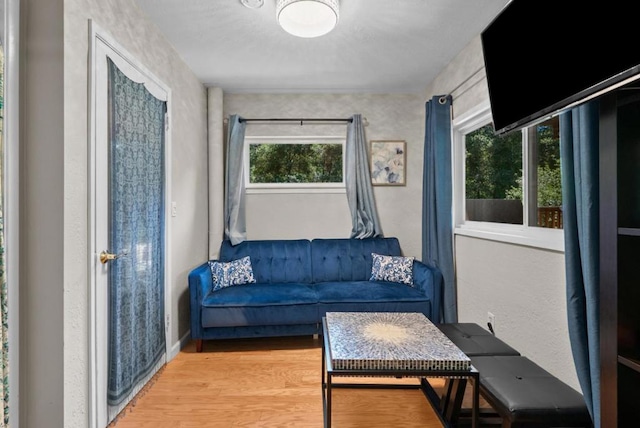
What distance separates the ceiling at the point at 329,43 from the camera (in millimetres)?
2145

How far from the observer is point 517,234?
227 centimetres

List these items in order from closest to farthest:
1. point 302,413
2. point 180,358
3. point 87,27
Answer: point 87,27 < point 302,413 < point 180,358

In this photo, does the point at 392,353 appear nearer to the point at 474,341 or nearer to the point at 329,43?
the point at 474,341

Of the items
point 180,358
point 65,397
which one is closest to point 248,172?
point 180,358

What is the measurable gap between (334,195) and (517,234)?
1.93 metres

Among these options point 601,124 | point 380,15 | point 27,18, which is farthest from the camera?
point 380,15

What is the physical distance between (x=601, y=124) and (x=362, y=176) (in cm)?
255

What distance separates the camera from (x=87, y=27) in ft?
5.36

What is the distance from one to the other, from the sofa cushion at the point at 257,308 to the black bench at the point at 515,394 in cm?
129

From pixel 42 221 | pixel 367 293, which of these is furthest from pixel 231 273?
pixel 42 221

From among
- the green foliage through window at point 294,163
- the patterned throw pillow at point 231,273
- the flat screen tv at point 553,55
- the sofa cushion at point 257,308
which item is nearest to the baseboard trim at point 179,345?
the sofa cushion at point 257,308

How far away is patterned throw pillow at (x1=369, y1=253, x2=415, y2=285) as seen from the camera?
323 centimetres

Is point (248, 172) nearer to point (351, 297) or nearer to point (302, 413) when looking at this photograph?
point (351, 297)

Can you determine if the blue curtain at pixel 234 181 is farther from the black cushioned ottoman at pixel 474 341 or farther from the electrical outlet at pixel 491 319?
the electrical outlet at pixel 491 319
